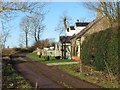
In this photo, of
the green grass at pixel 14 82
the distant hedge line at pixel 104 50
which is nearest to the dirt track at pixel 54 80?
the green grass at pixel 14 82

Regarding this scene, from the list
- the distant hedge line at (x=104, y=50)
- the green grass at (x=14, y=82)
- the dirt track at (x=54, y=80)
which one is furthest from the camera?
the distant hedge line at (x=104, y=50)

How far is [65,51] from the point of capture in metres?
48.0

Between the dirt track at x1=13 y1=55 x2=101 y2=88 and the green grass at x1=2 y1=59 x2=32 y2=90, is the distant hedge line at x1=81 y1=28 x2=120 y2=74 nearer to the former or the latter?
the dirt track at x1=13 y1=55 x2=101 y2=88

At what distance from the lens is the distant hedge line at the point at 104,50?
17059mm

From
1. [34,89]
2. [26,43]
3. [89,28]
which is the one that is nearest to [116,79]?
[34,89]

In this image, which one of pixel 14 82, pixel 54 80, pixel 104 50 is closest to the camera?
pixel 14 82

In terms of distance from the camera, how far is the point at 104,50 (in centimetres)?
1919

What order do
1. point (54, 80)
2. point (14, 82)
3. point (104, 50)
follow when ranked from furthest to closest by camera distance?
point (104, 50) < point (54, 80) < point (14, 82)

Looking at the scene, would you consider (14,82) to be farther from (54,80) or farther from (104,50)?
(104,50)

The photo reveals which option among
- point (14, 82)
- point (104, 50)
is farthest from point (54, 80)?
point (104, 50)

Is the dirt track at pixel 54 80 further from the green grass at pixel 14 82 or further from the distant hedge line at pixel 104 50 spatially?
the distant hedge line at pixel 104 50

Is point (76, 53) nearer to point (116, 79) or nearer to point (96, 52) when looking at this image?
point (96, 52)

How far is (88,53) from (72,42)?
2199 cm

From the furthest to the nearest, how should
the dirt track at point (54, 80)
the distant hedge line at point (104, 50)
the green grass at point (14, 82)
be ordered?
the distant hedge line at point (104, 50)
the dirt track at point (54, 80)
the green grass at point (14, 82)
